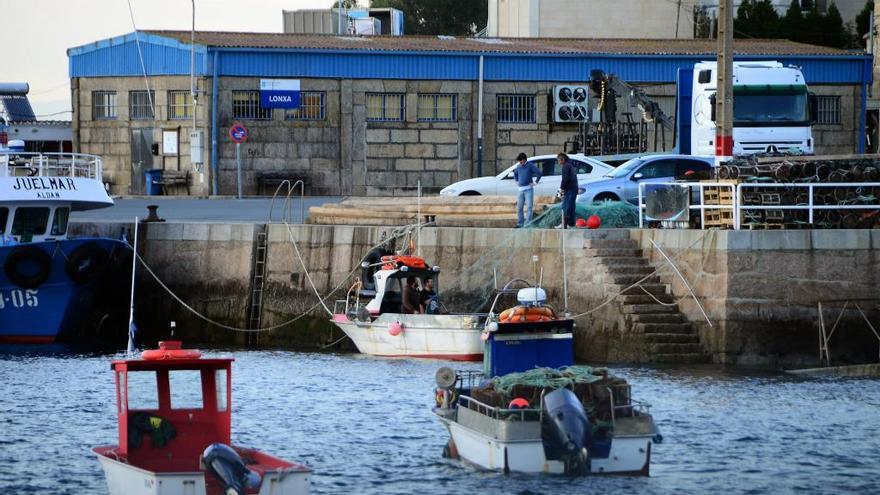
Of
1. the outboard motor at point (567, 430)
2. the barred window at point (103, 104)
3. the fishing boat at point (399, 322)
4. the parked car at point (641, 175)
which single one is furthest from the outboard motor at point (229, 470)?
the barred window at point (103, 104)

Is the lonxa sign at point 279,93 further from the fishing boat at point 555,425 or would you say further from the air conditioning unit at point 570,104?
the fishing boat at point 555,425

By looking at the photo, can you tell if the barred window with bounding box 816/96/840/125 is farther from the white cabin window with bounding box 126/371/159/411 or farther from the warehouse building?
the white cabin window with bounding box 126/371/159/411

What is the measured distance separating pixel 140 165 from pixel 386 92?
7247 millimetres

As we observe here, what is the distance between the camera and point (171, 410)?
1923cm

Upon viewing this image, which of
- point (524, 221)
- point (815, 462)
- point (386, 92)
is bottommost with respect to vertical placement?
point (815, 462)

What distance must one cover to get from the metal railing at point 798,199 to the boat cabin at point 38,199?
491 inches

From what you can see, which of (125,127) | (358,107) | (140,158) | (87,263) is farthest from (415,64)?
(87,263)

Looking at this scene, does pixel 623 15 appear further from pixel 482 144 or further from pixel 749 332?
pixel 749 332

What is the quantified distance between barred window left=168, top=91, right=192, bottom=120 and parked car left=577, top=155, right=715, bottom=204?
1770 centimetres

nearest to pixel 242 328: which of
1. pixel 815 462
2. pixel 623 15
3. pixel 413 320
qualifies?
pixel 413 320

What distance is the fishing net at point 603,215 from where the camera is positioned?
102 ft

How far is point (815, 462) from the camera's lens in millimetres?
21172

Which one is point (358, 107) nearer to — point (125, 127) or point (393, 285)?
point (125, 127)

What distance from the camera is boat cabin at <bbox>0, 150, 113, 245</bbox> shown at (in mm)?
34562
